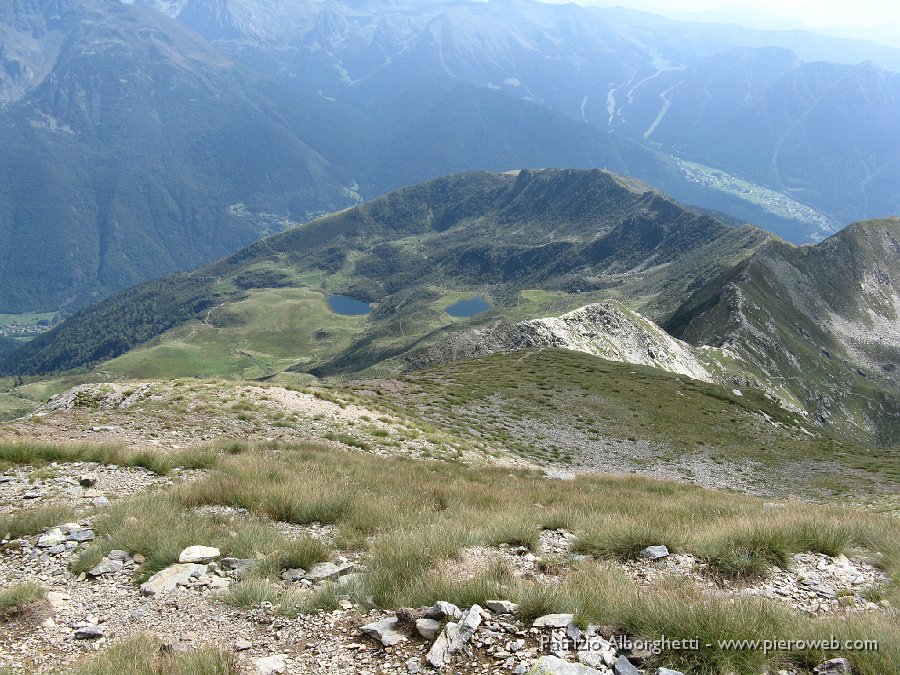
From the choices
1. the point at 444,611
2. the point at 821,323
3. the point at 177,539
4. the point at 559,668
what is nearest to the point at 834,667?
the point at 559,668

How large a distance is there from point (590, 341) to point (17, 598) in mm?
71956

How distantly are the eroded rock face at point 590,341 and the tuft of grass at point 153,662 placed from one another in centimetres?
5886

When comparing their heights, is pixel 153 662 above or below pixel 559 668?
below

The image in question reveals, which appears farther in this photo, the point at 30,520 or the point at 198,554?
the point at 30,520

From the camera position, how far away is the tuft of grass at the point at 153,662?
522cm

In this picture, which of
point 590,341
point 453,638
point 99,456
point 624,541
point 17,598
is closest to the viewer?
point 453,638

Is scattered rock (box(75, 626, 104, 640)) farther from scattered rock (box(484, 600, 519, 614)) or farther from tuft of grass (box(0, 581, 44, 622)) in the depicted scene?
scattered rock (box(484, 600, 519, 614))

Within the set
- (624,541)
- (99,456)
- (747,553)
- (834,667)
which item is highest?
(834,667)

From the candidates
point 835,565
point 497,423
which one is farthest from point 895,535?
point 497,423

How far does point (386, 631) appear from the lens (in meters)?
6.14

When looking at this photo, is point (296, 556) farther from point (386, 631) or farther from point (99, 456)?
point (99, 456)

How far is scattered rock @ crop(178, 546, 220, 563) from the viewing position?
8.30m

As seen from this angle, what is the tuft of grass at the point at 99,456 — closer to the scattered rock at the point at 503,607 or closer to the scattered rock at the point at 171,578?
the scattered rock at the point at 171,578

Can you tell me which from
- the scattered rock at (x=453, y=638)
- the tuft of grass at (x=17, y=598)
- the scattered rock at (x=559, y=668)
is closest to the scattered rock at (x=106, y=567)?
the tuft of grass at (x=17, y=598)
